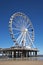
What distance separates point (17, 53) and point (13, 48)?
1551cm

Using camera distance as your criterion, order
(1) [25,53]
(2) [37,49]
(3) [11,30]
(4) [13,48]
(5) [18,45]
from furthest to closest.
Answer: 1. (2) [37,49]
2. (1) [25,53]
3. (4) [13,48]
4. (5) [18,45]
5. (3) [11,30]

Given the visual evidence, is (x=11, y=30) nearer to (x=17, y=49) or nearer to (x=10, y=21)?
(x=10, y=21)

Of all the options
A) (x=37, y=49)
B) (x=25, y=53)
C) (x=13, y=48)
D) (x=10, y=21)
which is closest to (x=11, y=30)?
(x=10, y=21)

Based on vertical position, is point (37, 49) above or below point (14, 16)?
below

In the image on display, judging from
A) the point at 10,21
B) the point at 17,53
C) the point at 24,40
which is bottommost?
the point at 17,53

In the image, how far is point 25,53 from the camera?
372 ft

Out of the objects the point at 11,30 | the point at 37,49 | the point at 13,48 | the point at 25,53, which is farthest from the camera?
the point at 37,49

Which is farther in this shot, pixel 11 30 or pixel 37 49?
pixel 37 49

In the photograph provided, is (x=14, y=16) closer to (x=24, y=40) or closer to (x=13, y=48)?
(x=24, y=40)

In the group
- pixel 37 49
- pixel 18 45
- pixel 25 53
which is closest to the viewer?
pixel 18 45

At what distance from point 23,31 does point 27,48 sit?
1450 cm

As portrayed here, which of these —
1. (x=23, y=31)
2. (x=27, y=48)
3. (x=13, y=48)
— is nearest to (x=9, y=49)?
(x=13, y=48)

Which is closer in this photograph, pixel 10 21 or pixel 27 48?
pixel 10 21

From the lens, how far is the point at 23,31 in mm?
96062
